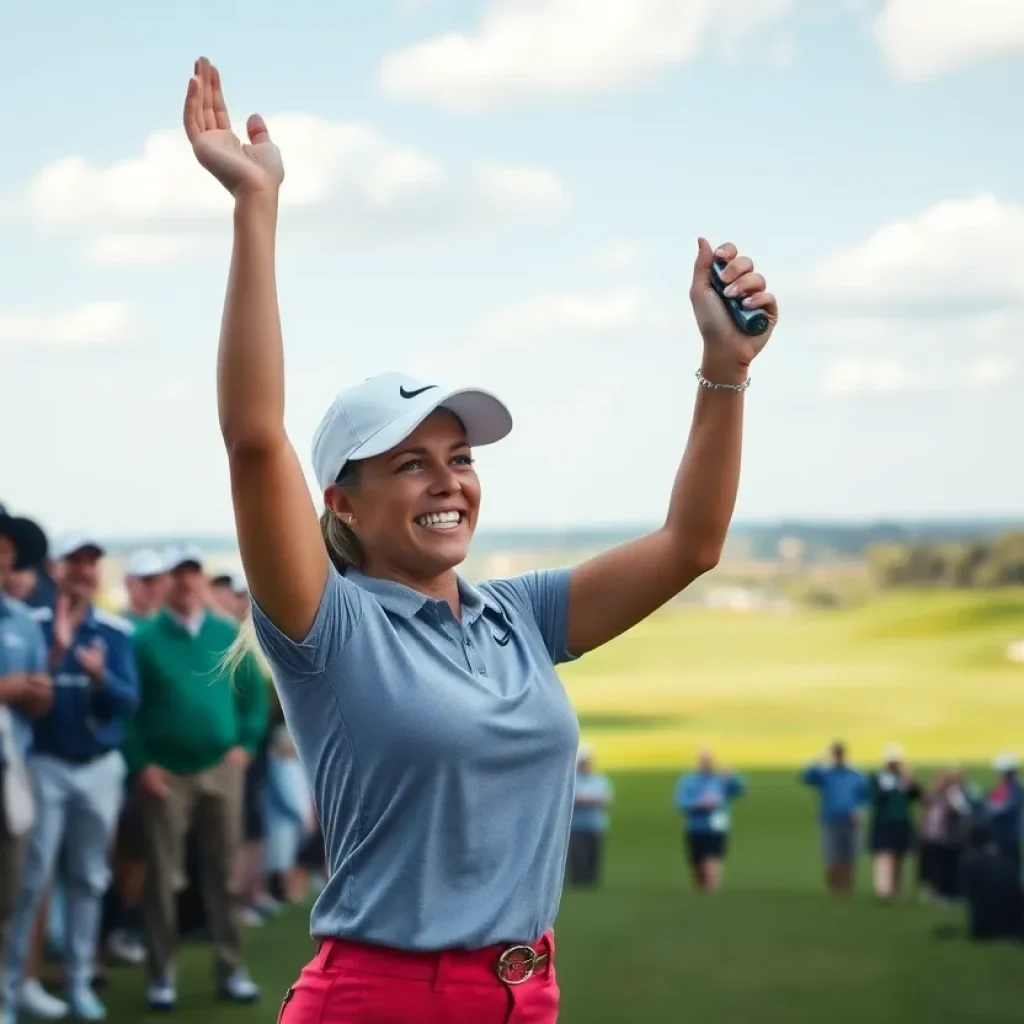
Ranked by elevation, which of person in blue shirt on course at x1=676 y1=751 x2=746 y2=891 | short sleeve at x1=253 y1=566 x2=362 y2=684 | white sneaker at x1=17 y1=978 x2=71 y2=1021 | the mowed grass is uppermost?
short sleeve at x1=253 y1=566 x2=362 y2=684

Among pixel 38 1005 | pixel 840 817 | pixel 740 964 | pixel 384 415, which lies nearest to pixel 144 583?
pixel 38 1005

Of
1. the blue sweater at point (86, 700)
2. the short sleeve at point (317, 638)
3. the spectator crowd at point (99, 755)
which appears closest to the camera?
the short sleeve at point (317, 638)

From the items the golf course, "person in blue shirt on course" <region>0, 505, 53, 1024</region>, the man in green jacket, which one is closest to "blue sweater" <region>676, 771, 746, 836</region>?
the golf course

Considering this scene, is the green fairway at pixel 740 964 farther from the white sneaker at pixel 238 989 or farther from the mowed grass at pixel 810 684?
the mowed grass at pixel 810 684

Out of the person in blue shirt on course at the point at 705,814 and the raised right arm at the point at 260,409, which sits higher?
the raised right arm at the point at 260,409

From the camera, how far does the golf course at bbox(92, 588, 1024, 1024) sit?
1054 cm

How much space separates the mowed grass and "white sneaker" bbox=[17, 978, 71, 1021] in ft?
102

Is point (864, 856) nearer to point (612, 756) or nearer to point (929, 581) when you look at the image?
point (612, 756)

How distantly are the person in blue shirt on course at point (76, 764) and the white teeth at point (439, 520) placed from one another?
17.7ft

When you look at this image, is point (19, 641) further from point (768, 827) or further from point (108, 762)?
point (768, 827)

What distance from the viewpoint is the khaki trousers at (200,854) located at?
8906mm

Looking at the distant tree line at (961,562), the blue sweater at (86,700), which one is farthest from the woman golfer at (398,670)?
the distant tree line at (961,562)

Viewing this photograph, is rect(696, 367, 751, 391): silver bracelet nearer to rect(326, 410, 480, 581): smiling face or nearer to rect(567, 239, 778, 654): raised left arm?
rect(567, 239, 778, 654): raised left arm

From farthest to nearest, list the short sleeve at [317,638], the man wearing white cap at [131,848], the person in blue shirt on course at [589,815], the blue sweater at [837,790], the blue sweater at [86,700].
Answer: the person in blue shirt on course at [589,815], the blue sweater at [837,790], the man wearing white cap at [131,848], the blue sweater at [86,700], the short sleeve at [317,638]
